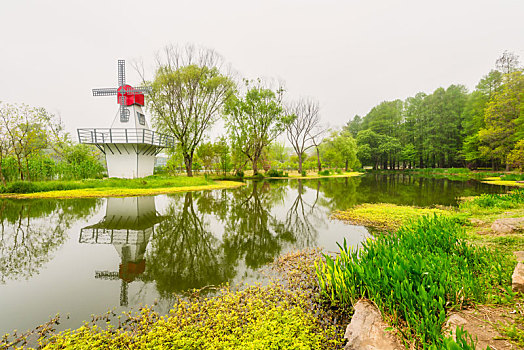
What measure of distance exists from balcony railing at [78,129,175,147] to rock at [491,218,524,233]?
81.5 ft

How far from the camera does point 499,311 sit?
8.29ft

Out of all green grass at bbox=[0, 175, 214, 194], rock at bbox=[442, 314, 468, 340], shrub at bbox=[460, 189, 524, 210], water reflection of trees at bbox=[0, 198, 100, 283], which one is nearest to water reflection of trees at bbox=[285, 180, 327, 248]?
rock at bbox=[442, 314, 468, 340]

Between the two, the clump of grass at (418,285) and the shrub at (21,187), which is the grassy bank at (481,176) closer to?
the clump of grass at (418,285)

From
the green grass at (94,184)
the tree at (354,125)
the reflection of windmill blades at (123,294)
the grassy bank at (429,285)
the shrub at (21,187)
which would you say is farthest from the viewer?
the tree at (354,125)

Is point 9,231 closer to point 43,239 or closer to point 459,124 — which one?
point 43,239

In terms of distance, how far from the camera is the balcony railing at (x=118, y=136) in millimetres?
20938

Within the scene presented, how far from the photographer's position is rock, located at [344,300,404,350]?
2258mm

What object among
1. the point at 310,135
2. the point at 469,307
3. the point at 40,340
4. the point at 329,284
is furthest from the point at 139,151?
the point at 310,135

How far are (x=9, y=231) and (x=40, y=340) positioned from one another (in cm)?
746

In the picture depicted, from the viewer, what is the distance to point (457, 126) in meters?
46.2

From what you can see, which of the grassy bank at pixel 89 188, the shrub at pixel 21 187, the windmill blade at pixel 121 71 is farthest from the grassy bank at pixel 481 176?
the windmill blade at pixel 121 71

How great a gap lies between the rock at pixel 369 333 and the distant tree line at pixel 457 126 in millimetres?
34317

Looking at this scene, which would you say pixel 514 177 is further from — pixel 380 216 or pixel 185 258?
pixel 185 258

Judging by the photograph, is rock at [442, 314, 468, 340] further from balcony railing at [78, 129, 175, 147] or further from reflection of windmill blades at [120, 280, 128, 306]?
balcony railing at [78, 129, 175, 147]
